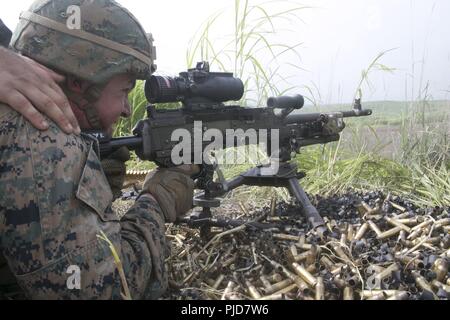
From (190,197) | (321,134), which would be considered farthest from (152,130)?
(321,134)

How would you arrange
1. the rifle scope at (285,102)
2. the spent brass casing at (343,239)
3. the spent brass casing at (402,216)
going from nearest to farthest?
1. the spent brass casing at (343,239)
2. the spent brass casing at (402,216)
3. the rifle scope at (285,102)

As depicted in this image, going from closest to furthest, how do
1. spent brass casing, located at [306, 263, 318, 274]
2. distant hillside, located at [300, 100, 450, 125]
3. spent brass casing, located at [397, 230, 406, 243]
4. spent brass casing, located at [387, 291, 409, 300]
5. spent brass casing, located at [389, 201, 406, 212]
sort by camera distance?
spent brass casing, located at [387, 291, 409, 300]
spent brass casing, located at [306, 263, 318, 274]
spent brass casing, located at [397, 230, 406, 243]
spent brass casing, located at [389, 201, 406, 212]
distant hillside, located at [300, 100, 450, 125]

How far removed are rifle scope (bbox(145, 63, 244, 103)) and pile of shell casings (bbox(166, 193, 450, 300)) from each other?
1043 mm

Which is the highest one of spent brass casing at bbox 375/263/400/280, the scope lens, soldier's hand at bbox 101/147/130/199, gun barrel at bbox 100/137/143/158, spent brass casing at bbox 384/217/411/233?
the scope lens

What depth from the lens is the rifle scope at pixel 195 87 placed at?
3253mm

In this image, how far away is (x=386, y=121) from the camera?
24.1 feet

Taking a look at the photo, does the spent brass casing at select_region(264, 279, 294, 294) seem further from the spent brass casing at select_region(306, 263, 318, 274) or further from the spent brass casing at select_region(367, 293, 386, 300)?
the spent brass casing at select_region(367, 293, 386, 300)

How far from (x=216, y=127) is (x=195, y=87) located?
44 centimetres

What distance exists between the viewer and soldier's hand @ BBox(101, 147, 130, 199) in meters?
2.97

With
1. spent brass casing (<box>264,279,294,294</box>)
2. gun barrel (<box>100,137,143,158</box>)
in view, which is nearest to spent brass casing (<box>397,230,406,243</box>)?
spent brass casing (<box>264,279,294,294</box>)

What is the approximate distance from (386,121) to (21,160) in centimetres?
634

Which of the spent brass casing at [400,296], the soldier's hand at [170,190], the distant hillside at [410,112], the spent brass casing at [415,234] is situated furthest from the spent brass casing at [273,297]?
the distant hillside at [410,112]

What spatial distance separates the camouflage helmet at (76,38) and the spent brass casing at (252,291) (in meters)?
1.37

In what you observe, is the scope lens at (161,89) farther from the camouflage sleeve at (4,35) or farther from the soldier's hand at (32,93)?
the soldier's hand at (32,93)
